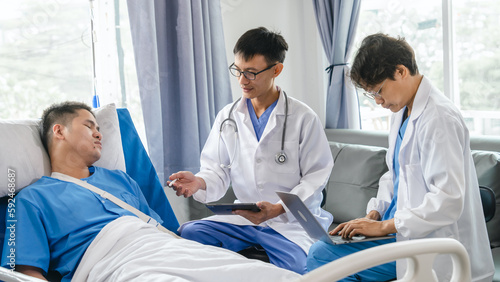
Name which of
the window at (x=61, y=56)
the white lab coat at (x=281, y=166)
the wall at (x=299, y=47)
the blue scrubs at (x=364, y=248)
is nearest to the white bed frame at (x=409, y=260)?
the blue scrubs at (x=364, y=248)

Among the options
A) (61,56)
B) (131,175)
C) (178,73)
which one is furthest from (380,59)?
(61,56)

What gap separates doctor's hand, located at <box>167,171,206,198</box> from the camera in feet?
6.95

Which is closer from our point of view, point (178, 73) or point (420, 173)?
point (420, 173)

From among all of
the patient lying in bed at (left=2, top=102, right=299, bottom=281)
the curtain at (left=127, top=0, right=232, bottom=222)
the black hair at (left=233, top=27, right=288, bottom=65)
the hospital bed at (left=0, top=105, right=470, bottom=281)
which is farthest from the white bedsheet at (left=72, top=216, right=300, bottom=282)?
the curtain at (left=127, top=0, right=232, bottom=222)

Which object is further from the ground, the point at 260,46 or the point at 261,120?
the point at 260,46

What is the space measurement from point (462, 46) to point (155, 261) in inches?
102

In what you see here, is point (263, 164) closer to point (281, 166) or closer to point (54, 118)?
point (281, 166)

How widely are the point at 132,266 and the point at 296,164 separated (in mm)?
928

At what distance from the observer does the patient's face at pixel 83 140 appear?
1.97 metres

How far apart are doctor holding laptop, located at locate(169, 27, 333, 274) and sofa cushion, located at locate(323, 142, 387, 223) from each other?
614 millimetres

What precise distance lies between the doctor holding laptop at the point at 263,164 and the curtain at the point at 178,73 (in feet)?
2.38

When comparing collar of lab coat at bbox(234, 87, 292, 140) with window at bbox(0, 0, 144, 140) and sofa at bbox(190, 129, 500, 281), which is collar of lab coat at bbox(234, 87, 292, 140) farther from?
window at bbox(0, 0, 144, 140)

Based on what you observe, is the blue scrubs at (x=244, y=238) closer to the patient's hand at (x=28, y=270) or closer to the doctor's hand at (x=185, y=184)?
the doctor's hand at (x=185, y=184)

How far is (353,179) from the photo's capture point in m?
2.88
